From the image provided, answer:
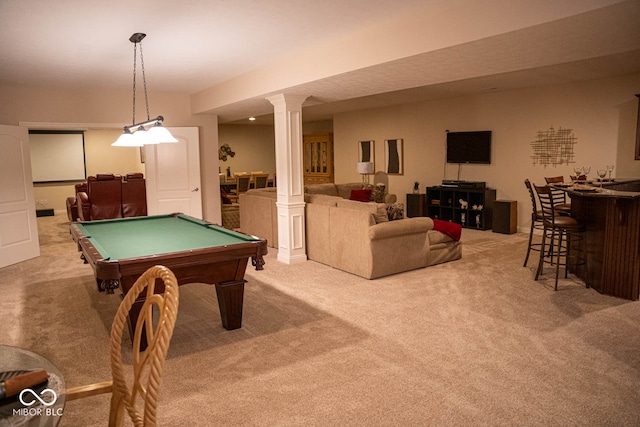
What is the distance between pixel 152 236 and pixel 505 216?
593 cm

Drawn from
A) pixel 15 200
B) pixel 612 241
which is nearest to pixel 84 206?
pixel 15 200

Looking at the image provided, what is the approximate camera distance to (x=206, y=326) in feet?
12.7

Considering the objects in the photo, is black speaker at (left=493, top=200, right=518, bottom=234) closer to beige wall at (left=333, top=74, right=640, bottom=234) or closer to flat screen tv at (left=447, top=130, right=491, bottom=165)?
beige wall at (left=333, top=74, right=640, bottom=234)

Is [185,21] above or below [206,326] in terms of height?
above

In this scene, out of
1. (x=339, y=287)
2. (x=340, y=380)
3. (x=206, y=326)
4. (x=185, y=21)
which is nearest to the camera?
(x=340, y=380)

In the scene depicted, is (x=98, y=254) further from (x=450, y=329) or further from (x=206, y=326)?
(x=450, y=329)

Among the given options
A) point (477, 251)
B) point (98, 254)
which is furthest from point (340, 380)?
point (477, 251)

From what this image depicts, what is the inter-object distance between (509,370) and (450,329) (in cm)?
74

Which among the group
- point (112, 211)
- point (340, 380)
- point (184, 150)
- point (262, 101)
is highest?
point (262, 101)

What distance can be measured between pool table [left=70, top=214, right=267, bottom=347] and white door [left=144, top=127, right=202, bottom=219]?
3024mm

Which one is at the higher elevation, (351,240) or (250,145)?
(250,145)

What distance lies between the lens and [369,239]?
498 cm

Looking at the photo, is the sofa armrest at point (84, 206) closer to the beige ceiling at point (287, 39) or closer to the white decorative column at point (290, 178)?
the beige ceiling at point (287, 39)

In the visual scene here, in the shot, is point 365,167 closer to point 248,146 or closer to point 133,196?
point 133,196
